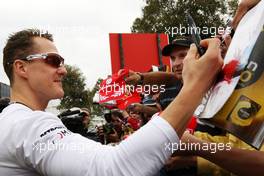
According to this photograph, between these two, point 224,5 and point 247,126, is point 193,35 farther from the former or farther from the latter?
point 224,5

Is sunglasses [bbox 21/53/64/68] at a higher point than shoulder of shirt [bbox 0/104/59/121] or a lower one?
higher

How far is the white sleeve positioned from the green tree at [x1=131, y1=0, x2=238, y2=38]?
1711 centimetres

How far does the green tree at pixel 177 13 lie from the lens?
20125 millimetres

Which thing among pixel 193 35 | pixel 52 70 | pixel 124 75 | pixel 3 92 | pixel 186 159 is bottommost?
pixel 3 92

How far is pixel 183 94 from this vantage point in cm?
120

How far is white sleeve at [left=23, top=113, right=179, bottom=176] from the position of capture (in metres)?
1.20

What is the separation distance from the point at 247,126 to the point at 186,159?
0.92 m

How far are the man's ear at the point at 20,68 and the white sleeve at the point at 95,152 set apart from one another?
56 cm

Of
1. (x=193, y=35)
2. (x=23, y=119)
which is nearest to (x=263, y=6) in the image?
(x=193, y=35)

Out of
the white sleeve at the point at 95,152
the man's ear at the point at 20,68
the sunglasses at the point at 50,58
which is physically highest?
the sunglasses at the point at 50,58

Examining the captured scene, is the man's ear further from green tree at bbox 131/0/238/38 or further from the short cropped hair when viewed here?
green tree at bbox 131/0/238/38

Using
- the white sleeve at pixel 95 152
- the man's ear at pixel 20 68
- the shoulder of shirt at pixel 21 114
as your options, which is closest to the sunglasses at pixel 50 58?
the man's ear at pixel 20 68

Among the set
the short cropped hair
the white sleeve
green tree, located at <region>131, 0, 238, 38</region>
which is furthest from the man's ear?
green tree, located at <region>131, 0, 238, 38</region>

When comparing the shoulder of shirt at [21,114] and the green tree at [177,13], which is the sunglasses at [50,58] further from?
the green tree at [177,13]
